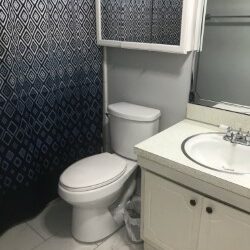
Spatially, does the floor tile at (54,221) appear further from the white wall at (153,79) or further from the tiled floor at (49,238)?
the white wall at (153,79)

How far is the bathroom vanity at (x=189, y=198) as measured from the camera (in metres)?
1.14

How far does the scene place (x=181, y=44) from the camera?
1.51m

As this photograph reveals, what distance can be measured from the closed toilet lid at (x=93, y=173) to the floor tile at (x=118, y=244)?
0.48m

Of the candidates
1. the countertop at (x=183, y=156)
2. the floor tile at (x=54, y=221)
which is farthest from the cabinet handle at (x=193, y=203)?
the floor tile at (x=54, y=221)

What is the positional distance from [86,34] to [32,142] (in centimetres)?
83

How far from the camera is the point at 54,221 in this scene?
1960 mm

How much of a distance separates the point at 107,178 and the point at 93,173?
0.10 meters

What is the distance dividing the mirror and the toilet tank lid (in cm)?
28

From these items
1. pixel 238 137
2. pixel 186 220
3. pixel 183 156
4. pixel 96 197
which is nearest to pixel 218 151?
pixel 238 137

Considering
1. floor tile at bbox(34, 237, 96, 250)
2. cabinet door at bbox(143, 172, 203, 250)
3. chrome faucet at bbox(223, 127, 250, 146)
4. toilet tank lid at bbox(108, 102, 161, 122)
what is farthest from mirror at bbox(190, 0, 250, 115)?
floor tile at bbox(34, 237, 96, 250)

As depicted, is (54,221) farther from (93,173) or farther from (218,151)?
(218,151)

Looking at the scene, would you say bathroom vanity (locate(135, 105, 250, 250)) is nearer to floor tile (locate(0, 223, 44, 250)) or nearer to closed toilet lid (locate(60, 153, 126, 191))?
closed toilet lid (locate(60, 153, 126, 191))

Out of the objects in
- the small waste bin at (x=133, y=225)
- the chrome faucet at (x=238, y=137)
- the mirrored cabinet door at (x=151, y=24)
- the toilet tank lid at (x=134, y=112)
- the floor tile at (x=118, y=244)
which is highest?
the mirrored cabinet door at (x=151, y=24)

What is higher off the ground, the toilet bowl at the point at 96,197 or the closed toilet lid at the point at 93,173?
the closed toilet lid at the point at 93,173
